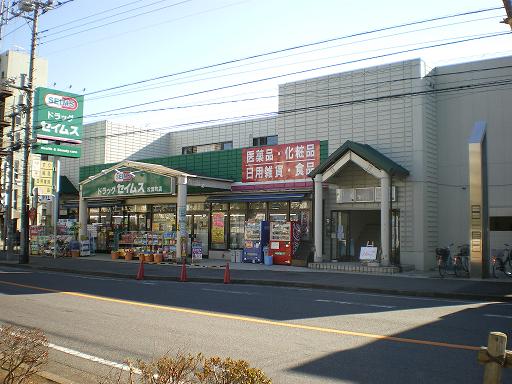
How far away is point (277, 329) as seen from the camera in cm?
910

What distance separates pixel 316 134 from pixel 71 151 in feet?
44.3

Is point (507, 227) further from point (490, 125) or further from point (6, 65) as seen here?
point (6, 65)

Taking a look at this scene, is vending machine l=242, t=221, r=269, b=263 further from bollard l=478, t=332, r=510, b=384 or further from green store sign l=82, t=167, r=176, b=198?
bollard l=478, t=332, r=510, b=384

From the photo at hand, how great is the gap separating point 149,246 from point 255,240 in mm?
5936

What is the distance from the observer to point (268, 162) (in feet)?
86.8

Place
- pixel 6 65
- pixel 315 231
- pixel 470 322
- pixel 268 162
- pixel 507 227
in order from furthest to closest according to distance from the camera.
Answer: pixel 6 65, pixel 268 162, pixel 315 231, pixel 507 227, pixel 470 322

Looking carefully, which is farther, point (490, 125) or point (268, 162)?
point (268, 162)

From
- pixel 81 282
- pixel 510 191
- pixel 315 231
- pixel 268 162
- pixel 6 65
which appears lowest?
pixel 81 282

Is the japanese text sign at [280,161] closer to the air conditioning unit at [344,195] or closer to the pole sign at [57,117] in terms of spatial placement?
the air conditioning unit at [344,195]

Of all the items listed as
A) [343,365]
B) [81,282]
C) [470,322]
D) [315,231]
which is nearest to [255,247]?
[315,231]

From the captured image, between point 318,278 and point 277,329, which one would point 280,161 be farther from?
point 277,329

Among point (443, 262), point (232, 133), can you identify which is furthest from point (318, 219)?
Answer: point (232, 133)

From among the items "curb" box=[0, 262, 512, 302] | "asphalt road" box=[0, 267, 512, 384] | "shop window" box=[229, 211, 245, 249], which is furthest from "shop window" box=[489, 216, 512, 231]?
"shop window" box=[229, 211, 245, 249]

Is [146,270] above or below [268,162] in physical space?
below
